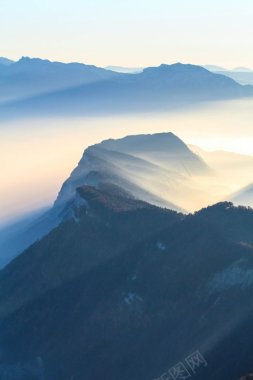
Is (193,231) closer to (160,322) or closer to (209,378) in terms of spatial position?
(160,322)

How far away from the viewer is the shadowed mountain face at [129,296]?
3639 inches

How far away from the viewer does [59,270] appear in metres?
121

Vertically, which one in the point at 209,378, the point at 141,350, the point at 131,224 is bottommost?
the point at 209,378

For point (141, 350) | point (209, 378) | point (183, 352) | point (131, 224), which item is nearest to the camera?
→ point (209, 378)

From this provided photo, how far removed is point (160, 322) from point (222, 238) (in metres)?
15.3

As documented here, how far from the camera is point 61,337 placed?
10931 centimetres

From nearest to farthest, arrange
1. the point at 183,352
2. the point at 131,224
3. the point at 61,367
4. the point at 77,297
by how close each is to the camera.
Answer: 1. the point at 183,352
2. the point at 61,367
3. the point at 77,297
4. the point at 131,224

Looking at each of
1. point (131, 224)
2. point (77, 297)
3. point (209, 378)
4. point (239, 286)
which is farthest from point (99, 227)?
point (209, 378)

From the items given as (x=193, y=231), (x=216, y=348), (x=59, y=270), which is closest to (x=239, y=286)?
(x=216, y=348)

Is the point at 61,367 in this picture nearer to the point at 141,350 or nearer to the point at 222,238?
the point at 141,350

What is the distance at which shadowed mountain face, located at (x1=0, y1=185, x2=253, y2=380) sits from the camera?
92438 millimetres

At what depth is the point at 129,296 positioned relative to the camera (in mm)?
106250

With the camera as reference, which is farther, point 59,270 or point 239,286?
point 59,270

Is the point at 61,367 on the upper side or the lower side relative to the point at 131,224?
lower
